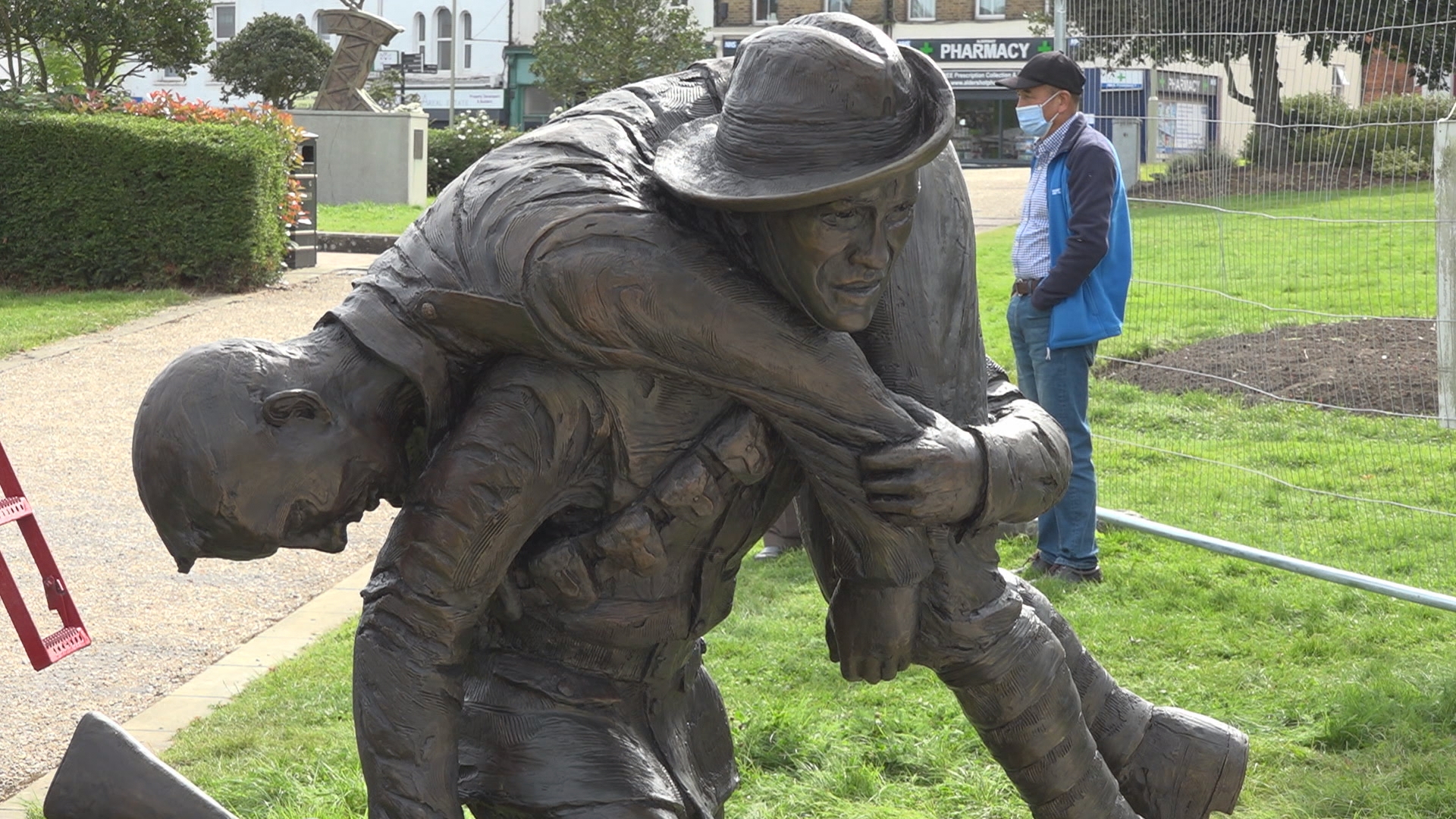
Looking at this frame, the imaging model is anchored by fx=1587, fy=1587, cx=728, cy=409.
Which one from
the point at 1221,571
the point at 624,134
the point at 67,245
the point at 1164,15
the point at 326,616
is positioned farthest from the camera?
the point at 67,245

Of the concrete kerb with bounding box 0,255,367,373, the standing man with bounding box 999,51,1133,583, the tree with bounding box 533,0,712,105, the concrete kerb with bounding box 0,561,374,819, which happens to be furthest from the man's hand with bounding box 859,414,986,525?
the tree with bounding box 533,0,712,105

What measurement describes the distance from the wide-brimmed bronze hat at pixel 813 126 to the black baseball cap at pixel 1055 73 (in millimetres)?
4697

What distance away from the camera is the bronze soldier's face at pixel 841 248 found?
2.05 metres

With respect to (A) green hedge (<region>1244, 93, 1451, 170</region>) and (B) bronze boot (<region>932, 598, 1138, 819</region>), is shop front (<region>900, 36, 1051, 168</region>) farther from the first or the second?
(B) bronze boot (<region>932, 598, 1138, 819</region>)

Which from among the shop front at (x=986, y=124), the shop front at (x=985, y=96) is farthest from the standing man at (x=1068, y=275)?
the shop front at (x=986, y=124)

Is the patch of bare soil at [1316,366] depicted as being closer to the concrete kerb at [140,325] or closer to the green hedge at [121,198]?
the concrete kerb at [140,325]

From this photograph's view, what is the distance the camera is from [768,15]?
46.8 m

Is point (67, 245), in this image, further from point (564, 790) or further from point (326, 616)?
point (564, 790)

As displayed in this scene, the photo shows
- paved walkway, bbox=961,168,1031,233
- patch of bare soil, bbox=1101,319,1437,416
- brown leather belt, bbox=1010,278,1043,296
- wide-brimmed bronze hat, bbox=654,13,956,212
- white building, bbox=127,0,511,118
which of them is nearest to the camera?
wide-brimmed bronze hat, bbox=654,13,956,212

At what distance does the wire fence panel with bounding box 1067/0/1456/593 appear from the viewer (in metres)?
6.50

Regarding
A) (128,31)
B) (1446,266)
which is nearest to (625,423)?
(1446,266)

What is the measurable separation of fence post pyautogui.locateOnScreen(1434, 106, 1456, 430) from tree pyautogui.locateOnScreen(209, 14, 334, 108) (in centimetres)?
3137

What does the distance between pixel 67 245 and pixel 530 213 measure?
45.5 ft

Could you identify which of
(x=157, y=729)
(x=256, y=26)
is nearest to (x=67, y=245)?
(x=157, y=729)
